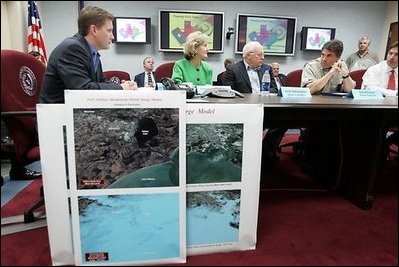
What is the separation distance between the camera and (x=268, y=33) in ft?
10.7

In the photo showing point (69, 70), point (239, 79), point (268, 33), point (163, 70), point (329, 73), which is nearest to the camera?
point (69, 70)

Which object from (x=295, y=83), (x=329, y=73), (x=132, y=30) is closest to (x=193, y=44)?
(x=132, y=30)

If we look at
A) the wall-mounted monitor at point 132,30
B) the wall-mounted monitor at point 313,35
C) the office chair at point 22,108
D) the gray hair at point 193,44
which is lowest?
the office chair at point 22,108

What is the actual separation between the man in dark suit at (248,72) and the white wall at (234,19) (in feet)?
1.30

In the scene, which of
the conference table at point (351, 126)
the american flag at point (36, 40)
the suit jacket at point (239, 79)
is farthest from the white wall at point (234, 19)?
the suit jacket at point (239, 79)

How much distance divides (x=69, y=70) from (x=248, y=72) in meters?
1.36

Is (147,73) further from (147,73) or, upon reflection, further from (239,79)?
(239,79)

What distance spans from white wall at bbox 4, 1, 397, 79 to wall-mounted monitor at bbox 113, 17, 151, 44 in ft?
0.19

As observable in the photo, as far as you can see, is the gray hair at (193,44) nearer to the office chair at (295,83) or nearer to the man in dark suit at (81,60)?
the man in dark suit at (81,60)

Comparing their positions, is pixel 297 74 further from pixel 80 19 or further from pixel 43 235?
pixel 43 235

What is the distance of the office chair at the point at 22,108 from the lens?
1131 mm

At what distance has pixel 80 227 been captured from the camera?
94 centimetres

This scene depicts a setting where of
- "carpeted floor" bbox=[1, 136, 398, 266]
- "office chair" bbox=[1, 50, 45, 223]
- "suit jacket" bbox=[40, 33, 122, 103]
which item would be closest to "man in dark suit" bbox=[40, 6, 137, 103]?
"suit jacket" bbox=[40, 33, 122, 103]

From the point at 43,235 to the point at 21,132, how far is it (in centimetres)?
46
